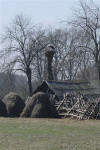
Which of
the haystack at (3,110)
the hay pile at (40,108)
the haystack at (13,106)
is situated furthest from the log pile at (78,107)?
the haystack at (3,110)

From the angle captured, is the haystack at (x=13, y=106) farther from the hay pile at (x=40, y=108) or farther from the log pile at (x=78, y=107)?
the log pile at (x=78, y=107)

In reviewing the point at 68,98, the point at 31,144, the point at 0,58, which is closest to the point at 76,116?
the point at 68,98

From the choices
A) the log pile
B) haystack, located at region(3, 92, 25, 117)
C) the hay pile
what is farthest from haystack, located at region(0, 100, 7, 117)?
the log pile

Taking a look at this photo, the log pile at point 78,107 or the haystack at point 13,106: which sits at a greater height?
the log pile at point 78,107

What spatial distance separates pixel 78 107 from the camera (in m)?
29.9

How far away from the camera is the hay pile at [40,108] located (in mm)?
30808

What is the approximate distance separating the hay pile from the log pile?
844mm

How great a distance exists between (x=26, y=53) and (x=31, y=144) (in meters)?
42.2

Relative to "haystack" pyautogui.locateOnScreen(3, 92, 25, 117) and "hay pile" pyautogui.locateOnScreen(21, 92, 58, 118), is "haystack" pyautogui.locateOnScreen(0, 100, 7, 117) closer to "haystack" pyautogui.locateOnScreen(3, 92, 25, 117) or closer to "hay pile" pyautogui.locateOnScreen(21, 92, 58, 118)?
"haystack" pyautogui.locateOnScreen(3, 92, 25, 117)

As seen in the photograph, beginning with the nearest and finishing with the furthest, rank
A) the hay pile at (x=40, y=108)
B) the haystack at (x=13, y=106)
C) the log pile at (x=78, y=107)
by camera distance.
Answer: the log pile at (x=78, y=107)
the hay pile at (x=40, y=108)
the haystack at (x=13, y=106)

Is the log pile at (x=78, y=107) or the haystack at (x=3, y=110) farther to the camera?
the haystack at (x=3, y=110)

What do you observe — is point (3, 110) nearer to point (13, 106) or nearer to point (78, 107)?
point (13, 106)

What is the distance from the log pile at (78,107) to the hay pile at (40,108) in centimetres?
84

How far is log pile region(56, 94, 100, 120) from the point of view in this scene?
93.2 feet
